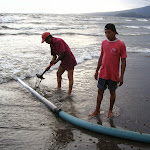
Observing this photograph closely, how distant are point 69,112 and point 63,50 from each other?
1352 millimetres

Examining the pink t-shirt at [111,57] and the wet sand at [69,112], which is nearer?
the wet sand at [69,112]

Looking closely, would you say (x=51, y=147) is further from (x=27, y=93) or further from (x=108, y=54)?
Result: (x=27, y=93)

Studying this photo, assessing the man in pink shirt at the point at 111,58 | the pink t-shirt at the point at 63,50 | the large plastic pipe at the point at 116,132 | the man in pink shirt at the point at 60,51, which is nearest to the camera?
the large plastic pipe at the point at 116,132

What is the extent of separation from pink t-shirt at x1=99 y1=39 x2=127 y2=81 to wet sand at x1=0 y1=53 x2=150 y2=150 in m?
0.89

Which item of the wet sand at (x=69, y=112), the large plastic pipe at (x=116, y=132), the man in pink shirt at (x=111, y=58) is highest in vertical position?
the man in pink shirt at (x=111, y=58)

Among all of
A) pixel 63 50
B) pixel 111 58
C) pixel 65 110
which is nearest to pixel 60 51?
pixel 63 50

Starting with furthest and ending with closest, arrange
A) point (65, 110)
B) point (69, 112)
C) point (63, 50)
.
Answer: point (63, 50), point (65, 110), point (69, 112)

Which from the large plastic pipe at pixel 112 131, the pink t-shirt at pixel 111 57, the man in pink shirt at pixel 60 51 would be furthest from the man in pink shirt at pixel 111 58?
the man in pink shirt at pixel 60 51

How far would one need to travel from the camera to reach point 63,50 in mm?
4055

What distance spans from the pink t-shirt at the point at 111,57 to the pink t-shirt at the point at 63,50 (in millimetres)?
1229

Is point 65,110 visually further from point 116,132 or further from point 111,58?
point 111,58

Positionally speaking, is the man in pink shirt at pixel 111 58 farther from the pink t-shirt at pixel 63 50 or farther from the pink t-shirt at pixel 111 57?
the pink t-shirt at pixel 63 50

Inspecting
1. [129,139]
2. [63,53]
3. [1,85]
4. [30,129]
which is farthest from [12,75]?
[129,139]

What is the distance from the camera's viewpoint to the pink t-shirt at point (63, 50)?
13.3 ft
